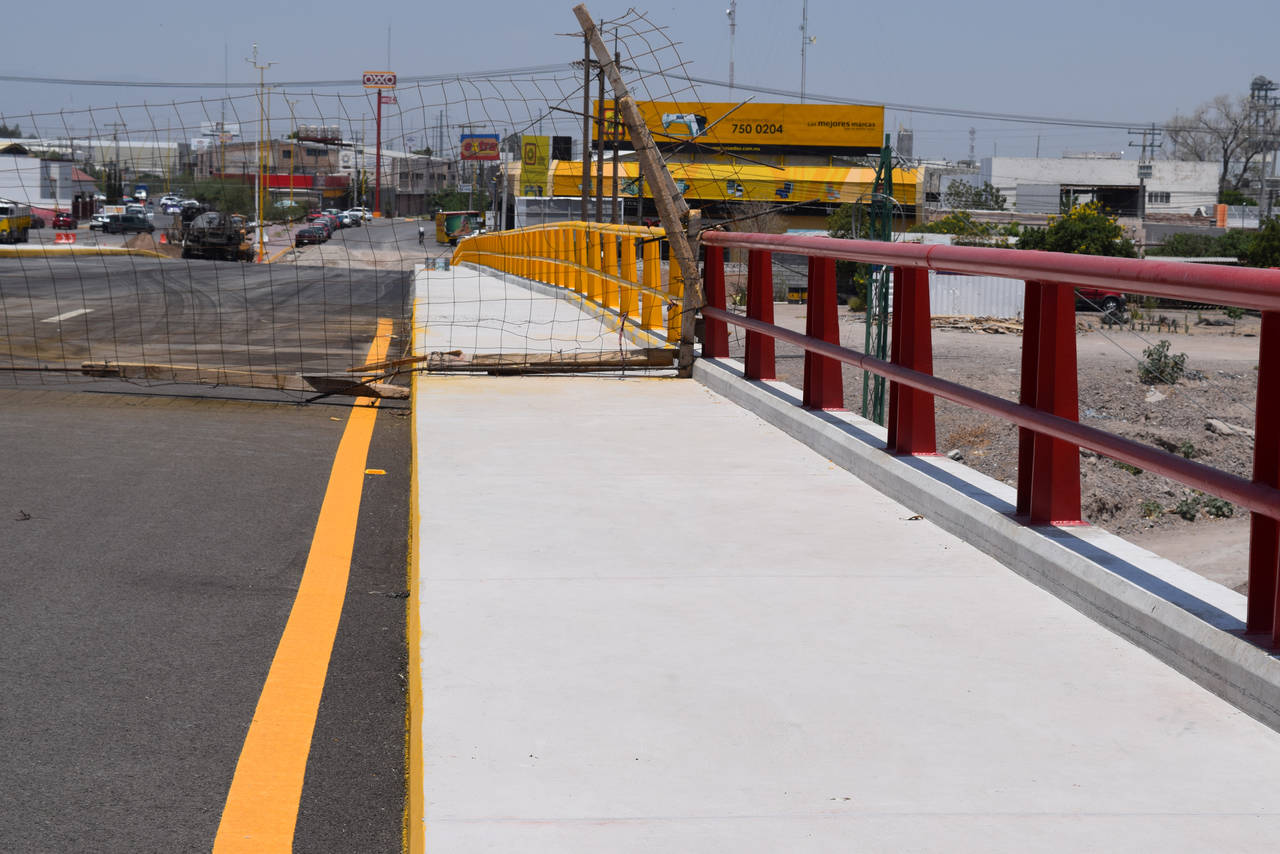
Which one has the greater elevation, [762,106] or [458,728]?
[762,106]

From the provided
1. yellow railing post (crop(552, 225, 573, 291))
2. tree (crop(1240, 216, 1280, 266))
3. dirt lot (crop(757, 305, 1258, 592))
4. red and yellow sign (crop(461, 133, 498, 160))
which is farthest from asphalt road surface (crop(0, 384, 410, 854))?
tree (crop(1240, 216, 1280, 266))

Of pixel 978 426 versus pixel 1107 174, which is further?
pixel 1107 174

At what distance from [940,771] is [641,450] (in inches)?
163

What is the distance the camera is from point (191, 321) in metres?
18.7

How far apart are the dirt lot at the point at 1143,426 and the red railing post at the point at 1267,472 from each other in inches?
78.8

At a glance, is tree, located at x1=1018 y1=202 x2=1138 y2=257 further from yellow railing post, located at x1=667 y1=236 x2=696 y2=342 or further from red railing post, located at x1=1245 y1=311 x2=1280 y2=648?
red railing post, located at x1=1245 y1=311 x2=1280 y2=648

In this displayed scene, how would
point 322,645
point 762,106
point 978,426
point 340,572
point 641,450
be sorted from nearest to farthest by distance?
point 322,645, point 340,572, point 641,450, point 978,426, point 762,106

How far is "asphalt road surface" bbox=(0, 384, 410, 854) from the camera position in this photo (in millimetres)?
3176

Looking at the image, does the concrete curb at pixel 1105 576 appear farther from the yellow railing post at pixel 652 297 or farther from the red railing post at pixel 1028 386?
the yellow railing post at pixel 652 297

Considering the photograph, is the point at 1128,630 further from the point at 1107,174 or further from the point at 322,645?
the point at 1107,174

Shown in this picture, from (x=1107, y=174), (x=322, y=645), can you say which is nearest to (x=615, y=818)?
(x=322, y=645)

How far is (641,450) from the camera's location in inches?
284

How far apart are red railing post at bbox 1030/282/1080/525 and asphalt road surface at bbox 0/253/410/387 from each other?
655 cm

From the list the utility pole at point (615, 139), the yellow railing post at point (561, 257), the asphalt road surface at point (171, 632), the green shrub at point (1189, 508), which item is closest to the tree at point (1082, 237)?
the utility pole at point (615, 139)
